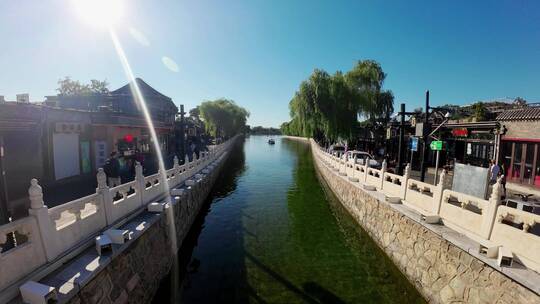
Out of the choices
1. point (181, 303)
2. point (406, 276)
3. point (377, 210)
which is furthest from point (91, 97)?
point (406, 276)

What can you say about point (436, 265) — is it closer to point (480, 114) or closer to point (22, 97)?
point (480, 114)

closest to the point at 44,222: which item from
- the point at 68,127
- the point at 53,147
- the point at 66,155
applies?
the point at 53,147

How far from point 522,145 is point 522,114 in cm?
171

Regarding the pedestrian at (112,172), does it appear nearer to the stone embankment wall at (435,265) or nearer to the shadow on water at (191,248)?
the shadow on water at (191,248)

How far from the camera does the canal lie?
640 cm

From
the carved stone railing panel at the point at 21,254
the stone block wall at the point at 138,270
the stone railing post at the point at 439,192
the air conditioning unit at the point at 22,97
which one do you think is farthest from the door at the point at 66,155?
the stone railing post at the point at 439,192

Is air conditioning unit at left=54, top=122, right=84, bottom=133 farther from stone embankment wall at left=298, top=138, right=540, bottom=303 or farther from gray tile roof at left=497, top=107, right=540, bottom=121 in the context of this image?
gray tile roof at left=497, top=107, right=540, bottom=121

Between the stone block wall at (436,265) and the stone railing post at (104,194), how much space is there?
782 centimetres

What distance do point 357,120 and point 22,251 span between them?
26697mm

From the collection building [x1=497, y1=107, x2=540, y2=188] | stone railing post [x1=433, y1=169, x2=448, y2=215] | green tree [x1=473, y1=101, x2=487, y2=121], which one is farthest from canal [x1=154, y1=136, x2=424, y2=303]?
green tree [x1=473, y1=101, x2=487, y2=121]

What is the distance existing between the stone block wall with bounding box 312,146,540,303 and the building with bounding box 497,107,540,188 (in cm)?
1045

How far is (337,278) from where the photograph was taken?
7141 mm

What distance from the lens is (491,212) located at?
5219mm

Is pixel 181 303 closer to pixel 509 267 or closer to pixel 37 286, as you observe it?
pixel 37 286
